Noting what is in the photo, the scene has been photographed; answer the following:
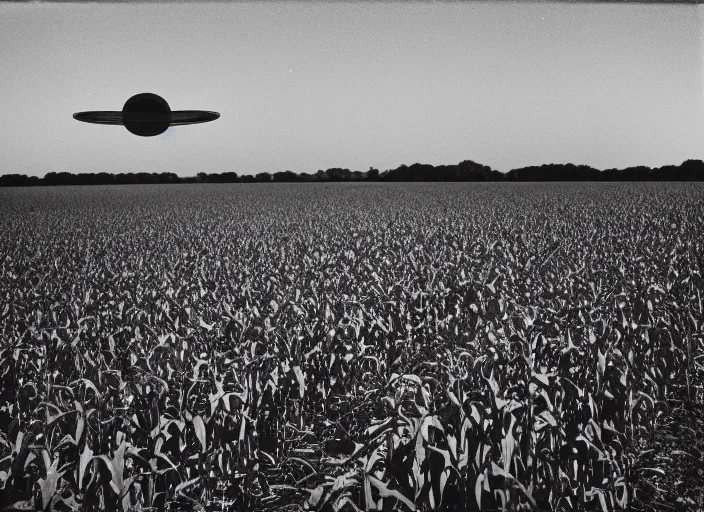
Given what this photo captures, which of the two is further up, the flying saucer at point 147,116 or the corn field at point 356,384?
the flying saucer at point 147,116

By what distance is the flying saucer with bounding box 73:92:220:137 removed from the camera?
4.46 m

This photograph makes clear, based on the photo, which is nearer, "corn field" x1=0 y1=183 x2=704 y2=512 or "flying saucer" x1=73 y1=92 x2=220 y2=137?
"corn field" x1=0 y1=183 x2=704 y2=512

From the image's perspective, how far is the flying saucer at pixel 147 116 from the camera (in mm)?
4461

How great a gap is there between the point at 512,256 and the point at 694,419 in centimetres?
740

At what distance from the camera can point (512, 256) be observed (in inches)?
473

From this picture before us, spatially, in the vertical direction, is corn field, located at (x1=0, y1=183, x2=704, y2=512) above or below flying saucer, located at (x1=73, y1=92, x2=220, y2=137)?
below

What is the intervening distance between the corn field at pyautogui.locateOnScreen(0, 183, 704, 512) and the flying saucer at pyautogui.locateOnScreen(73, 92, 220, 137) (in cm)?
188

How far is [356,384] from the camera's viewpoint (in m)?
5.61

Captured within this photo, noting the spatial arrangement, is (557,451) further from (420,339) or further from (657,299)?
(657,299)

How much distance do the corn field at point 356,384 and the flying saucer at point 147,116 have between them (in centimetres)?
188

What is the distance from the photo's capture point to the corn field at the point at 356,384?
345cm

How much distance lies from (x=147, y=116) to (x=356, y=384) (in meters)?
3.09

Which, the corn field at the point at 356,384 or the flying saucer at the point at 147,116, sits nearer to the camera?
the corn field at the point at 356,384

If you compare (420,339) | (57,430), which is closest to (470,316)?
(420,339)
